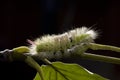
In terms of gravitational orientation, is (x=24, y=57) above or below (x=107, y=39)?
below

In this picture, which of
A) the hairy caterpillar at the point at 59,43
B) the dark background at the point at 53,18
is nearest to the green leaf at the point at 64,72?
the hairy caterpillar at the point at 59,43

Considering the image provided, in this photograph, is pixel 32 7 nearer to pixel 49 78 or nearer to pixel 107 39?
pixel 107 39

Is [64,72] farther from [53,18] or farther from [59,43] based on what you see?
[53,18]

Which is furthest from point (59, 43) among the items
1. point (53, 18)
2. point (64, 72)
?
point (53, 18)

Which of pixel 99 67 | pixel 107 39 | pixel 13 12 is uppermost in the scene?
pixel 13 12

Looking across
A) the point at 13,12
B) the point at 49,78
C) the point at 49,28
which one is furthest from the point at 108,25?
the point at 49,78

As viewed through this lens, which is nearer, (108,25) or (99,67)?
(99,67)
